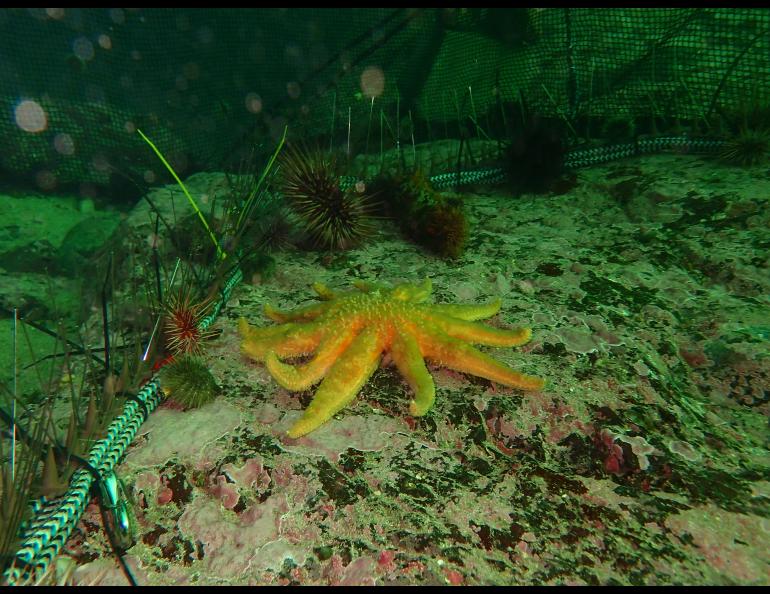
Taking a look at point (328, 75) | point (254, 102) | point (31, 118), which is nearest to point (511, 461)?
point (328, 75)

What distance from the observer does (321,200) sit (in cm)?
441

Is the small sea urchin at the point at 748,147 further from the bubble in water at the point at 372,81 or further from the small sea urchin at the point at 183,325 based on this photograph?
the bubble in water at the point at 372,81

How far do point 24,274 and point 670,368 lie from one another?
8.96 m

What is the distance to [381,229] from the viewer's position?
17.0ft

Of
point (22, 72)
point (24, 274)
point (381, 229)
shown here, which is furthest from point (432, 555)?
point (22, 72)

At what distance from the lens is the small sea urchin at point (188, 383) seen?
9.07ft

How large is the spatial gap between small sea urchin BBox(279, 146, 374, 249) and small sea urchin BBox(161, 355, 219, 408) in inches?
80.1

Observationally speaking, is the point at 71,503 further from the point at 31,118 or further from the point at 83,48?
the point at 83,48

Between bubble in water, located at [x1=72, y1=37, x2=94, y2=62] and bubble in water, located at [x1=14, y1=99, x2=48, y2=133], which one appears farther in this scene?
bubble in water, located at [x1=72, y1=37, x2=94, y2=62]

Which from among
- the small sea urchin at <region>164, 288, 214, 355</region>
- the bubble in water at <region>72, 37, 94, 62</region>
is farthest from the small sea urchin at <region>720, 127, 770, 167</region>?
the bubble in water at <region>72, 37, 94, 62</region>

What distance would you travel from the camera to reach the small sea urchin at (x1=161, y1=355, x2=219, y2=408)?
2764mm

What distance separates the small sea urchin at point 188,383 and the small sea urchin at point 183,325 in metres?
0.32

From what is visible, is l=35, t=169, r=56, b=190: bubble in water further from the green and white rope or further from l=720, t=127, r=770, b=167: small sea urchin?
l=720, t=127, r=770, b=167: small sea urchin

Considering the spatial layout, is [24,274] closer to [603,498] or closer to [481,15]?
[603,498]
